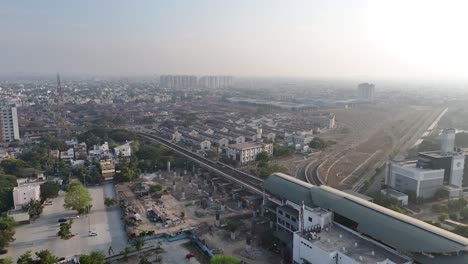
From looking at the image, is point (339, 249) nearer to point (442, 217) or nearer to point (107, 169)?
point (442, 217)

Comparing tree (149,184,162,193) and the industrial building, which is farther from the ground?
the industrial building

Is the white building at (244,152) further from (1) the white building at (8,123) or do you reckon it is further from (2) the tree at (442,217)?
(1) the white building at (8,123)

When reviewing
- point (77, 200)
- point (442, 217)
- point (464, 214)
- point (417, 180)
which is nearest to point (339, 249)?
point (442, 217)

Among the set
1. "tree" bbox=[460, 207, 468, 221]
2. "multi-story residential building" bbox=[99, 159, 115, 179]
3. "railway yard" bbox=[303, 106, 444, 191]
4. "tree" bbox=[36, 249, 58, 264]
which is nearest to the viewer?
"tree" bbox=[36, 249, 58, 264]

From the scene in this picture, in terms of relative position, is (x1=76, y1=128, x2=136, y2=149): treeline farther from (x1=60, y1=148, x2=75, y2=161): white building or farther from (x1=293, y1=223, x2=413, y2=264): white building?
(x1=293, y1=223, x2=413, y2=264): white building

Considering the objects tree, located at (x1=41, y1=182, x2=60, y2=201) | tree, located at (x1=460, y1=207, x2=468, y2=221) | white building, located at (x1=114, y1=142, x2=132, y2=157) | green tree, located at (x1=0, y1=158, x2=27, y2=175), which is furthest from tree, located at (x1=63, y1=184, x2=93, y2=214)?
tree, located at (x1=460, y1=207, x2=468, y2=221)

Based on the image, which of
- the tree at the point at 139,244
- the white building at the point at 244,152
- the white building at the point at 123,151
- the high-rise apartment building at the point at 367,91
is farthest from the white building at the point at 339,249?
the high-rise apartment building at the point at 367,91

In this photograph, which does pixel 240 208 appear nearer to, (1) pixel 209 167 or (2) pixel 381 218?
(1) pixel 209 167

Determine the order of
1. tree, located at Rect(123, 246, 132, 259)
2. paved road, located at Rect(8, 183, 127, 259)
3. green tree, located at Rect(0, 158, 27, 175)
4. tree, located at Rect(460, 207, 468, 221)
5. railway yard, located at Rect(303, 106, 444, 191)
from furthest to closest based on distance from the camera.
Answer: railway yard, located at Rect(303, 106, 444, 191) → green tree, located at Rect(0, 158, 27, 175) → tree, located at Rect(460, 207, 468, 221) → paved road, located at Rect(8, 183, 127, 259) → tree, located at Rect(123, 246, 132, 259)
